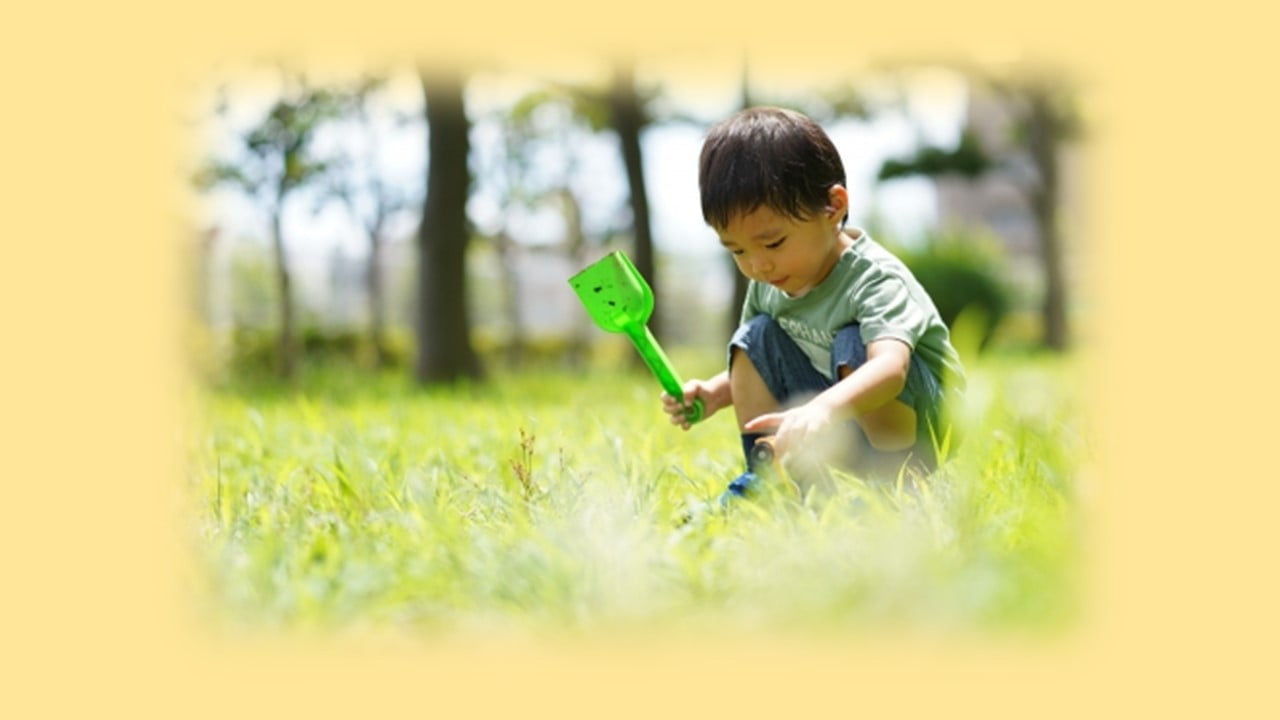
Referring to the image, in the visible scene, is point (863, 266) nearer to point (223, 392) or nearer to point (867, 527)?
point (867, 527)

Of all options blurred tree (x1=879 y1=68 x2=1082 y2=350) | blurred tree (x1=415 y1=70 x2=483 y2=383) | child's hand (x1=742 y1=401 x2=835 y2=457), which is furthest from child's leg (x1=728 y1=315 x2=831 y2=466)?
blurred tree (x1=879 y1=68 x2=1082 y2=350)

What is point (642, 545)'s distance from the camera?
1.35 metres

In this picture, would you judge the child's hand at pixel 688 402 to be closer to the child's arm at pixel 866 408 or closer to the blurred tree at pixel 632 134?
the child's arm at pixel 866 408

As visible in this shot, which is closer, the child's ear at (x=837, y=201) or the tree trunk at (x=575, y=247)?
the child's ear at (x=837, y=201)

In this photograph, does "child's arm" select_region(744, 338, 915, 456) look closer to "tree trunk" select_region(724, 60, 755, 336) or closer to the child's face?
the child's face

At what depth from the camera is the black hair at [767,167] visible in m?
1.68

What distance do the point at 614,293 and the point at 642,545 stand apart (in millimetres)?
587

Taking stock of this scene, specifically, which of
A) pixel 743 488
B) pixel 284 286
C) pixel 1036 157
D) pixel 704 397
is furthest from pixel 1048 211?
pixel 743 488

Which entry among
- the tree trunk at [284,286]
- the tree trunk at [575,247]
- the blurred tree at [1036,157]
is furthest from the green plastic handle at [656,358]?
the tree trunk at [575,247]

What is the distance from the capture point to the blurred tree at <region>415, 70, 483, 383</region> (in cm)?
629

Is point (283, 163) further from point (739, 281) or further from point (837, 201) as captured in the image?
point (837, 201)

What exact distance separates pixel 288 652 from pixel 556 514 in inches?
19.5

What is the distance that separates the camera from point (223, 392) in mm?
5816

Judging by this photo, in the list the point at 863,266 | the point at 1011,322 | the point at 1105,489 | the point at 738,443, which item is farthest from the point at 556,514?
the point at 1011,322
